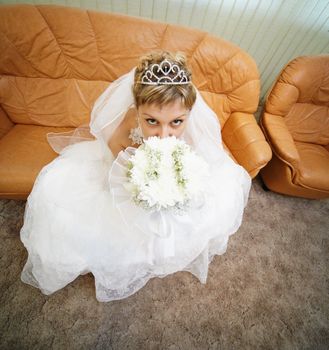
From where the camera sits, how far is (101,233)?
1.17 meters

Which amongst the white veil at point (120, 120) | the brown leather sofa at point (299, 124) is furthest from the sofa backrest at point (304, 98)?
the white veil at point (120, 120)

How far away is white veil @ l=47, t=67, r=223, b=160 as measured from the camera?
4.66 feet

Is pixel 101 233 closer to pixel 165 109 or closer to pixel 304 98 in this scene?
pixel 165 109

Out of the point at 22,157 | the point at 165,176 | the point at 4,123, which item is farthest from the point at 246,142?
the point at 4,123

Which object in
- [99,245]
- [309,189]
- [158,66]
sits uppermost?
[158,66]

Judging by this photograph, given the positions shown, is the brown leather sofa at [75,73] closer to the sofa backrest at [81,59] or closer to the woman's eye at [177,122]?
the sofa backrest at [81,59]

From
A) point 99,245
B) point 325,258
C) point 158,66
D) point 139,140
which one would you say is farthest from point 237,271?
point 158,66

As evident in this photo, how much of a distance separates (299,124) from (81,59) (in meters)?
2.10

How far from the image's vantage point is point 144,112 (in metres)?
1.21

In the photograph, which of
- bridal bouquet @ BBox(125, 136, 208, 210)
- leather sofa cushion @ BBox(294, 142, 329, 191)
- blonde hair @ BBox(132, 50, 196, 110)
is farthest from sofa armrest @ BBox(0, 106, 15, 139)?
leather sofa cushion @ BBox(294, 142, 329, 191)

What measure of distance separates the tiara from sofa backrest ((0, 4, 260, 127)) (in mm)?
720

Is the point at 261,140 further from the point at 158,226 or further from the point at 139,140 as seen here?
the point at 158,226

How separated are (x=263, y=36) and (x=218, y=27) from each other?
1.47 ft

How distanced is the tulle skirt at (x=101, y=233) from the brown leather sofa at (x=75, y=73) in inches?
14.9
